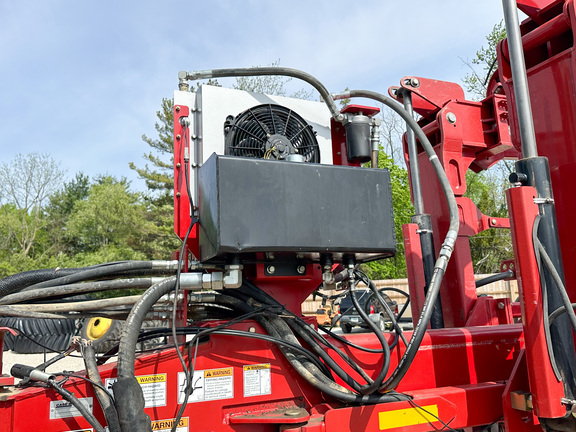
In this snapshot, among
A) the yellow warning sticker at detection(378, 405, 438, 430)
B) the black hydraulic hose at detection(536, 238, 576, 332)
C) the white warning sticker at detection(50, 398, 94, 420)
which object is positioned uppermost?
the black hydraulic hose at detection(536, 238, 576, 332)

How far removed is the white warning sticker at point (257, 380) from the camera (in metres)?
2.01

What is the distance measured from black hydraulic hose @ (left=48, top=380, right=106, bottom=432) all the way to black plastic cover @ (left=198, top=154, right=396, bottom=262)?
28.1 inches

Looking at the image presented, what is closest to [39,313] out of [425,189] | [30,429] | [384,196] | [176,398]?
[30,429]

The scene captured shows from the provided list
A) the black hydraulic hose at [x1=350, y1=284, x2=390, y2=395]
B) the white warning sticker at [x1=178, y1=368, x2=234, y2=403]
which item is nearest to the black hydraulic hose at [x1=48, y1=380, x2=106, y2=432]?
the white warning sticker at [x1=178, y1=368, x2=234, y2=403]

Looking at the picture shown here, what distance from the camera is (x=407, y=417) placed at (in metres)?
2.02

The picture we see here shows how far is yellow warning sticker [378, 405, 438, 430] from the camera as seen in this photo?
199cm

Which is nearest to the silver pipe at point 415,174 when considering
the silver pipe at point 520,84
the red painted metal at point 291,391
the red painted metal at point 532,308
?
the red painted metal at point 291,391

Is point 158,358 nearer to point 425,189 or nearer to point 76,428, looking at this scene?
point 76,428

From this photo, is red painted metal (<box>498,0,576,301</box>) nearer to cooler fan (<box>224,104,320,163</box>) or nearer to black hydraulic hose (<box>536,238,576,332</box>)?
black hydraulic hose (<box>536,238,576,332</box>)

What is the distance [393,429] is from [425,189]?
194 cm

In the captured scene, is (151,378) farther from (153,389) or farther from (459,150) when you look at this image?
(459,150)

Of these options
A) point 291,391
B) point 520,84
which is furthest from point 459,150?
point 291,391

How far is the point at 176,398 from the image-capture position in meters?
1.93

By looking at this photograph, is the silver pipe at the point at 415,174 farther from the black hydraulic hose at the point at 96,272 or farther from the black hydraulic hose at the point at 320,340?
the black hydraulic hose at the point at 96,272
